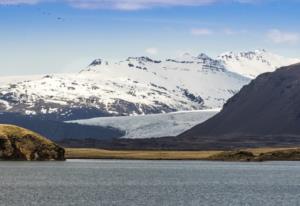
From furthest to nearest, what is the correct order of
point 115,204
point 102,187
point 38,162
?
point 38,162 < point 102,187 < point 115,204

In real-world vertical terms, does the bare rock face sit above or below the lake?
above

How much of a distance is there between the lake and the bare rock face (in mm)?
29104

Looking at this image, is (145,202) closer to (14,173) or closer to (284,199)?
(284,199)

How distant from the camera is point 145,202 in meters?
93.2

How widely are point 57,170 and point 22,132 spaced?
118ft

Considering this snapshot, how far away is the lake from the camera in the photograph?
312 ft

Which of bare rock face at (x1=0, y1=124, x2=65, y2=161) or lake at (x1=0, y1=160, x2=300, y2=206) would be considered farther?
bare rock face at (x1=0, y1=124, x2=65, y2=161)

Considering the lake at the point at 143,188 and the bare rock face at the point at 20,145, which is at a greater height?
the bare rock face at the point at 20,145

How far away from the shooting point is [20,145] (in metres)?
191

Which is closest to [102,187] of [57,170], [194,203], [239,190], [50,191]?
[50,191]

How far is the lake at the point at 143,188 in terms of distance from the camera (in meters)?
95.0

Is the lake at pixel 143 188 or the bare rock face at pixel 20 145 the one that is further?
the bare rock face at pixel 20 145

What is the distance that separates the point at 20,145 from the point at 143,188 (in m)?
80.2

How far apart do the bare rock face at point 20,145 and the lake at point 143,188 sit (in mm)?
29104
